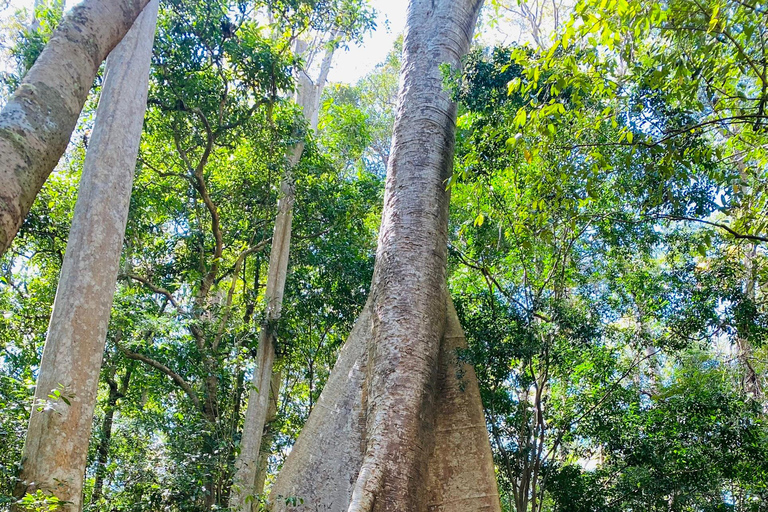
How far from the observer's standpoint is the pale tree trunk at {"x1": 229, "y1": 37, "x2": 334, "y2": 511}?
19.8 ft

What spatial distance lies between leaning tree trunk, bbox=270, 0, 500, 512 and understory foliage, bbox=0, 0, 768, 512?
1.32ft

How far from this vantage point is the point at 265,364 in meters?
6.81

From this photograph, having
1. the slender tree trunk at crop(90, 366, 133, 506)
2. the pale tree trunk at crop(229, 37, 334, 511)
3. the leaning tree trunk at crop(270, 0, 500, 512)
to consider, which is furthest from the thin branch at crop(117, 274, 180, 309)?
the leaning tree trunk at crop(270, 0, 500, 512)

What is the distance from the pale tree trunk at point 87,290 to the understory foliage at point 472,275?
1.95m

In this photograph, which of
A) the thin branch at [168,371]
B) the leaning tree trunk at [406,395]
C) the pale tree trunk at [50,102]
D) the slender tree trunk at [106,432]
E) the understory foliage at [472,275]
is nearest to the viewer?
the pale tree trunk at [50,102]

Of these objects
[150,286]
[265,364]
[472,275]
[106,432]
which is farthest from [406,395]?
[106,432]

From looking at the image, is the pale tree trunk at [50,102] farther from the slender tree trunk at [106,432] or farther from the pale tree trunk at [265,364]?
the slender tree trunk at [106,432]

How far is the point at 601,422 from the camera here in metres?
6.52

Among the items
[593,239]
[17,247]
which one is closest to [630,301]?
[593,239]

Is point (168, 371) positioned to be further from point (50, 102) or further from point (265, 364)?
point (50, 102)

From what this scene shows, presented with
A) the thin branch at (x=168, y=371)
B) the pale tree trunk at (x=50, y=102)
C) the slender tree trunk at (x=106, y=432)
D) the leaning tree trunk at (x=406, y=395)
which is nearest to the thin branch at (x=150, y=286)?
the thin branch at (x=168, y=371)

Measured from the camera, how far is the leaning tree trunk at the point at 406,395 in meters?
3.81

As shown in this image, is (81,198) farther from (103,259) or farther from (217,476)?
(217,476)

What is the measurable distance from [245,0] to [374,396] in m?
5.26
